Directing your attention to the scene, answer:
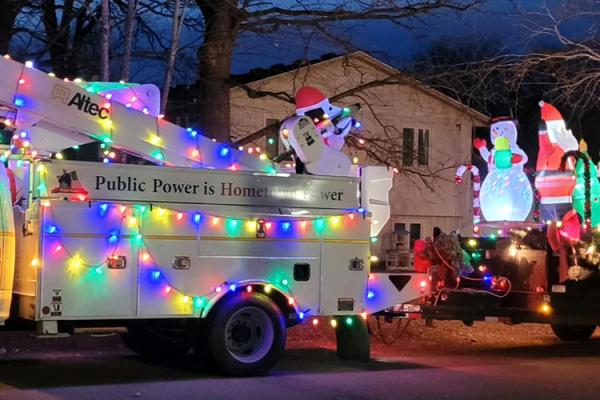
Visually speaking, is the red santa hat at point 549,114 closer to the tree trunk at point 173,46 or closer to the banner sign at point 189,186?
the banner sign at point 189,186

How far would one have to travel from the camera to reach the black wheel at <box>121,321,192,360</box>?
9.82m

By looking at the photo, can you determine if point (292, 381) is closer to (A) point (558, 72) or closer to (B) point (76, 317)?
(B) point (76, 317)

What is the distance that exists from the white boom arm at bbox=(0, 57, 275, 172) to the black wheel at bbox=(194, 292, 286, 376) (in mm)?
1806

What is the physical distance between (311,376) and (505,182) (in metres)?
5.04

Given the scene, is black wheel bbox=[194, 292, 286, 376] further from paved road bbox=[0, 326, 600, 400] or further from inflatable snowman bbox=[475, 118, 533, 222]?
inflatable snowman bbox=[475, 118, 533, 222]

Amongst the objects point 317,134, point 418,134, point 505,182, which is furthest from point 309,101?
point 418,134

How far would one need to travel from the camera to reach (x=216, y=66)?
14.6m

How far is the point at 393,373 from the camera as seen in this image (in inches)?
387

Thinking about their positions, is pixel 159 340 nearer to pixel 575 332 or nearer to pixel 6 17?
pixel 575 332

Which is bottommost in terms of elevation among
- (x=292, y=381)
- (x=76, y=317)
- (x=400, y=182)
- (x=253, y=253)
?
(x=292, y=381)

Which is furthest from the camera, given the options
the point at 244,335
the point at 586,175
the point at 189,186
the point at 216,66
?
the point at 216,66

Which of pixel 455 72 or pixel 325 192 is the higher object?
pixel 455 72

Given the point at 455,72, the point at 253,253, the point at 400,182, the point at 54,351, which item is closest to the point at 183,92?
the point at 455,72

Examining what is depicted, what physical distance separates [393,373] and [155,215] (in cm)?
339
